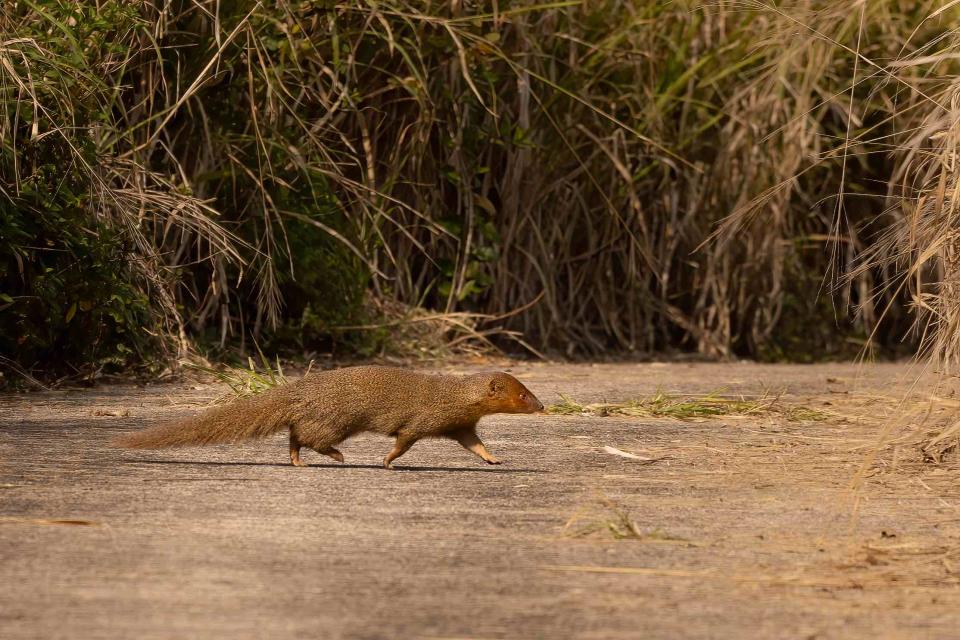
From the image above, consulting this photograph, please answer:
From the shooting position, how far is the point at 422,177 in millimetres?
8867

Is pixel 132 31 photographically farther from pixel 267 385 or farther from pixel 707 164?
pixel 707 164

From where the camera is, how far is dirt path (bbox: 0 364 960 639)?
2453 mm

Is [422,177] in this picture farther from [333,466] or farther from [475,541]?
[475,541]

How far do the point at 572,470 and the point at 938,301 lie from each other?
1.29m

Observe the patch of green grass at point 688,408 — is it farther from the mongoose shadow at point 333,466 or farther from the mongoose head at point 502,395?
the mongoose shadow at point 333,466

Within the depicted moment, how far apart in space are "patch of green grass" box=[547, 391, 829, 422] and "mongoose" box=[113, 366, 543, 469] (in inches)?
54.9

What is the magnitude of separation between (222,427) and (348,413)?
0.37 meters

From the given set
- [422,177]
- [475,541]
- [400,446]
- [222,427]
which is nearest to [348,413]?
[400,446]

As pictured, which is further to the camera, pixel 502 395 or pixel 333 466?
pixel 502 395

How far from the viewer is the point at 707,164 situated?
973 centimetres

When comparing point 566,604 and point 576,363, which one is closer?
point 566,604

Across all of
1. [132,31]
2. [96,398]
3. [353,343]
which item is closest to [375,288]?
[353,343]

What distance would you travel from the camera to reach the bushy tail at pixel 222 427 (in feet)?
13.8

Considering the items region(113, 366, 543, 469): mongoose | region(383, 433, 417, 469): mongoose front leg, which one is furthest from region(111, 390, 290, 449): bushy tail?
region(383, 433, 417, 469): mongoose front leg
